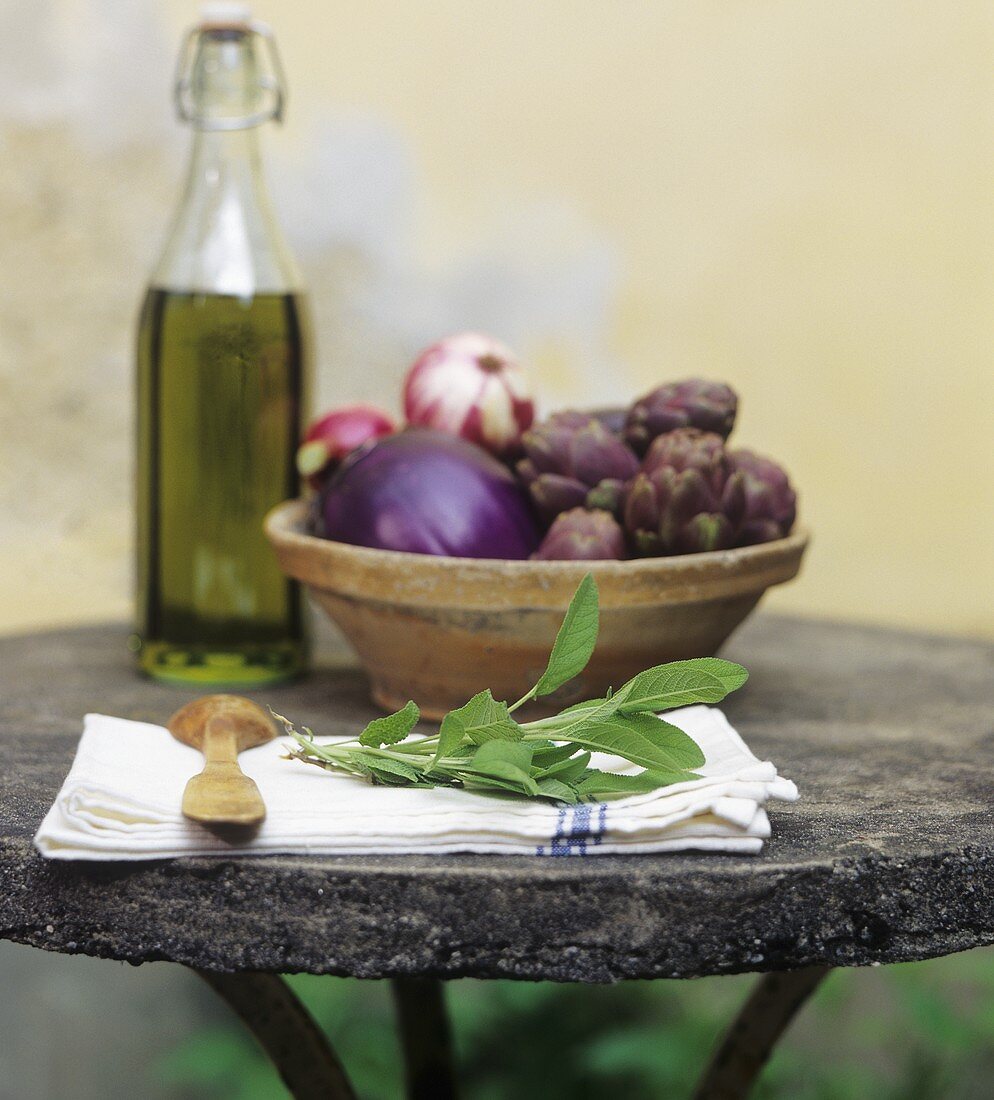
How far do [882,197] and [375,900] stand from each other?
1166 mm

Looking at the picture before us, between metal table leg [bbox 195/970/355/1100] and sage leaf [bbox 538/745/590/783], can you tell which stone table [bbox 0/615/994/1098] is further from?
metal table leg [bbox 195/970/355/1100]

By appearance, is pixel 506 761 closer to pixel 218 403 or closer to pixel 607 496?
pixel 607 496

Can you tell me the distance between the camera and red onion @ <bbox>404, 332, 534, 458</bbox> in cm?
89

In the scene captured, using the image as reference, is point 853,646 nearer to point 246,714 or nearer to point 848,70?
point 246,714

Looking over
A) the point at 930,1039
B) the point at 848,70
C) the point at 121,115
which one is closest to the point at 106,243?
the point at 121,115

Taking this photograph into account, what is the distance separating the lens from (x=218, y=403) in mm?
938

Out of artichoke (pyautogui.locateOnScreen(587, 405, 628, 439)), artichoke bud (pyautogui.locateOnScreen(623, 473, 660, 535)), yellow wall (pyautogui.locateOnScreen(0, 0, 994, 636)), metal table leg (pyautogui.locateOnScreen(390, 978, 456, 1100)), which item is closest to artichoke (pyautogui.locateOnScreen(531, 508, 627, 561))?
artichoke bud (pyautogui.locateOnScreen(623, 473, 660, 535))

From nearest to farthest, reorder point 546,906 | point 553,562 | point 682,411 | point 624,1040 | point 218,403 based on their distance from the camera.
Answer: point 546,906 < point 553,562 < point 682,411 < point 218,403 < point 624,1040

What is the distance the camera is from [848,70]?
4.71 feet

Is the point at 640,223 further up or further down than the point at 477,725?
further up

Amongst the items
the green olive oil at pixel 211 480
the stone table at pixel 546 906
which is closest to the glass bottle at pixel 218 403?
the green olive oil at pixel 211 480

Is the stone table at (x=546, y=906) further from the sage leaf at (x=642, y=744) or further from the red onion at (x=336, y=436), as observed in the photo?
the red onion at (x=336, y=436)

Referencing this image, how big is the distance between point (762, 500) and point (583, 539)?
0.41 ft

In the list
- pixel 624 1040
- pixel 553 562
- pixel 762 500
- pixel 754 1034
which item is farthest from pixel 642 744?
pixel 624 1040
